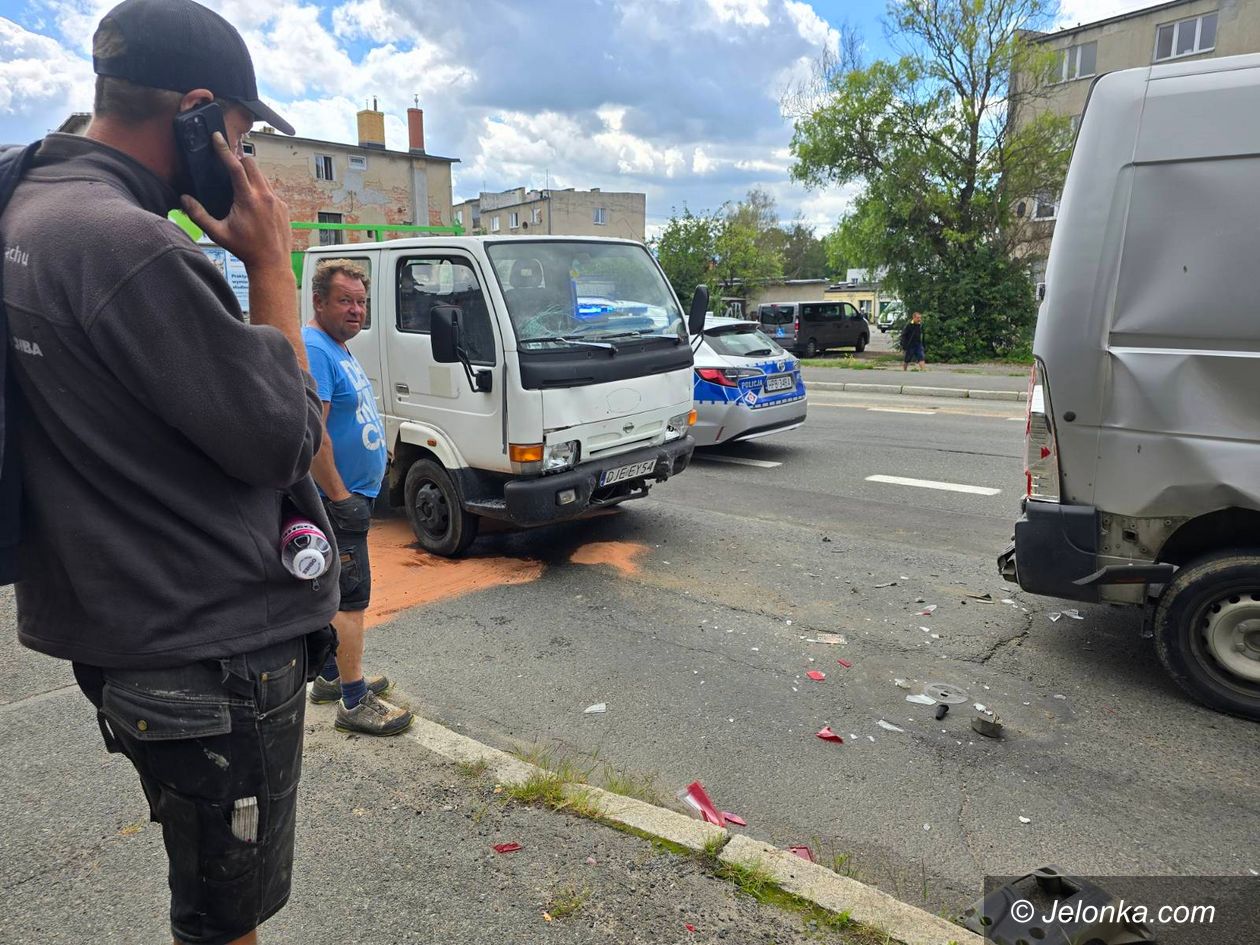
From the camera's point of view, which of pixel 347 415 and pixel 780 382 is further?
pixel 780 382

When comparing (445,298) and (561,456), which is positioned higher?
(445,298)

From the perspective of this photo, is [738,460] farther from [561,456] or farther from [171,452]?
[171,452]

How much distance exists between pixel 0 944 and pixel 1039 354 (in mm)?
4537

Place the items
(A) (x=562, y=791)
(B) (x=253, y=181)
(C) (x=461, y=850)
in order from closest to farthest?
(B) (x=253, y=181), (C) (x=461, y=850), (A) (x=562, y=791)

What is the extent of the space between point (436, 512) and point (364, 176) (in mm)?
39514

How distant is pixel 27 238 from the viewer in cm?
139

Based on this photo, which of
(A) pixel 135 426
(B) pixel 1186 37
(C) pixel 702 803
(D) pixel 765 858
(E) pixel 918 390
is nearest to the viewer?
(A) pixel 135 426

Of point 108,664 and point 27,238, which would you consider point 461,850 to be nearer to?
point 108,664

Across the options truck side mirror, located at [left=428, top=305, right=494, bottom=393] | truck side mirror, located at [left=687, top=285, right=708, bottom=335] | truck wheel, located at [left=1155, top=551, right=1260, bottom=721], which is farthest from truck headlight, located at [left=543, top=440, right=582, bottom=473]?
truck wheel, located at [left=1155, top=551, right=1260, bottom=721]

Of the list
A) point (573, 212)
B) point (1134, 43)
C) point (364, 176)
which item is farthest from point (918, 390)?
point (573, 212)


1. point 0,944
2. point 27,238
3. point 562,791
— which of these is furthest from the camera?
point 562,791

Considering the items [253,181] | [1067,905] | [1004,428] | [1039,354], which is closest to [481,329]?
[1039,354]

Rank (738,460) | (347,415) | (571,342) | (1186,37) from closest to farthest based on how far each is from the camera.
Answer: (347,415) → (571,342) → (738,460) → (1186,37)

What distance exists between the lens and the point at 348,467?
372 cm
